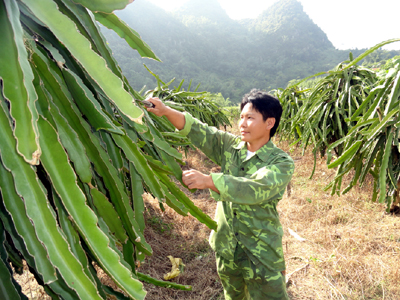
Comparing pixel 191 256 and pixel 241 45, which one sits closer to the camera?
pixel 191 256

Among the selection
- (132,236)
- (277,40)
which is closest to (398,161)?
(132,236)

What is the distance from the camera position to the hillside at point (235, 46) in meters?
41.8

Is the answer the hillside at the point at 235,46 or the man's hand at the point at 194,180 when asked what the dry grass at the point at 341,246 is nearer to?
the man's hand at the point at 194,180

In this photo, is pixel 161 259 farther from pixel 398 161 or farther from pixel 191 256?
pixel 398 161

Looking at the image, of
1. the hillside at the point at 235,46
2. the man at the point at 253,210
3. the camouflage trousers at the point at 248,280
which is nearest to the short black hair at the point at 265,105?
the man at the point at 253,210

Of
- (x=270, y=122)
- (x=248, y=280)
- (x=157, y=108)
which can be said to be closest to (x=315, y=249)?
(x=248, y=280)

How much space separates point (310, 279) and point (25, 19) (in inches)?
103

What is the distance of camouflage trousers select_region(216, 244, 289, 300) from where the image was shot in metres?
1.38

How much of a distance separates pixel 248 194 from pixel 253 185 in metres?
0.05

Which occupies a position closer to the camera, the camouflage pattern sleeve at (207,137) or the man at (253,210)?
the man at (253,210)

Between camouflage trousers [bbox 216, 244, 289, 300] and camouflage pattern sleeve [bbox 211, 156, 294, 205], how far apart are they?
1.51 ft

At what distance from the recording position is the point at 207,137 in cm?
164

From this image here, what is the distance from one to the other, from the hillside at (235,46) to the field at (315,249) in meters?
26.9

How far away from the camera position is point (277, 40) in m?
62.7
